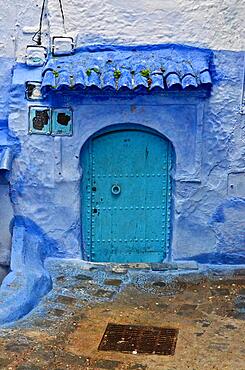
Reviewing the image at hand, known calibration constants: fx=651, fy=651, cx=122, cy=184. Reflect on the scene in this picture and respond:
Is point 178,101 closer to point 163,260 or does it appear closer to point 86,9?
point 86,9

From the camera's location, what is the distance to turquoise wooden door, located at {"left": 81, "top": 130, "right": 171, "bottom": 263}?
9.43 m

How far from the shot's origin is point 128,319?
7766 mm

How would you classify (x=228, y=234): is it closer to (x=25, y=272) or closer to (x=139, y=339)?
(x=139, y=339)

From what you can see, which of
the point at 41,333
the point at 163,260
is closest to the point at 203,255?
the point at 163,260

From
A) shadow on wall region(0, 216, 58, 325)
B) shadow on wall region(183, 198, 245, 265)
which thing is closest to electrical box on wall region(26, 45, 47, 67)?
shadow on wall region(0, 216, 58, 325)

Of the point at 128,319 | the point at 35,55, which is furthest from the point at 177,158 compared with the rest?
the point at 128,319

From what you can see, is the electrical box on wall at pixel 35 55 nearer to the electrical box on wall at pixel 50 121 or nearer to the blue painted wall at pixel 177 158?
the blue painted wall at pixel 177 158

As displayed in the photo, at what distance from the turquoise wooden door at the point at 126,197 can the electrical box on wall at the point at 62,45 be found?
1.31 m

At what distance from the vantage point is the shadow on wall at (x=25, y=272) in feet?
24.6

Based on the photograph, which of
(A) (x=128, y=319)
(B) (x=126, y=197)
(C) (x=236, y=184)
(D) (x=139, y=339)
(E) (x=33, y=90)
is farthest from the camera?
(B) (x=126, y=197)

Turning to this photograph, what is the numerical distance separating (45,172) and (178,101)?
2.14m

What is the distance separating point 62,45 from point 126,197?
92.8 inches

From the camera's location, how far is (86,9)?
29.2 ft

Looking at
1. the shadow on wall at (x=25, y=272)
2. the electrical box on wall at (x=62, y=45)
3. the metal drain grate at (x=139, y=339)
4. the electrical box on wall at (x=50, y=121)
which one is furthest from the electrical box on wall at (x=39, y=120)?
the metal drain grate at (x=139, y=339)
